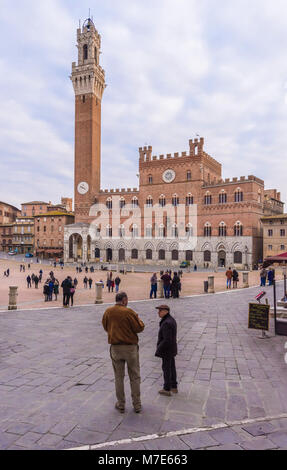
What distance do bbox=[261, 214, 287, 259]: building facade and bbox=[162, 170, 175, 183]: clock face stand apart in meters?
16.0

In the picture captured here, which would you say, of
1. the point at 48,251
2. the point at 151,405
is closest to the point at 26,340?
the point at 151,405

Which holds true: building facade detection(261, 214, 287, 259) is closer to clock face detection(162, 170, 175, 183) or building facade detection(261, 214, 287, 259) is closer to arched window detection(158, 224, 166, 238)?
arched window detection(158, 224, 166, 238)

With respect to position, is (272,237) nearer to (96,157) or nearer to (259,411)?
(96,157)

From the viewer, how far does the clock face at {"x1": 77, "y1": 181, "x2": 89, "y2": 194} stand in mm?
Answer: 55094

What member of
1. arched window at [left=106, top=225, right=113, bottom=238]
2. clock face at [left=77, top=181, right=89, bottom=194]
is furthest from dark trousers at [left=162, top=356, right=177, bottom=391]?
clock face at [left=77, top=181, right=89, bottom=194]

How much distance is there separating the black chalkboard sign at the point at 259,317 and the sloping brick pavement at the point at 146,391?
323mm

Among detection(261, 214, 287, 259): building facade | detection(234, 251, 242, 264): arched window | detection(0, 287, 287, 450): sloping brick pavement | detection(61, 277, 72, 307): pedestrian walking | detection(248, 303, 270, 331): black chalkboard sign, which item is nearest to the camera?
detection(0, 287, 287, 450): sloping brick pavement

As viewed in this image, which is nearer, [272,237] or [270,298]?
[270,298]

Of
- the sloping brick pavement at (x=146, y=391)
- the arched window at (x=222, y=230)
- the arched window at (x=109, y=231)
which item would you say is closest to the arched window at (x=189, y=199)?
the arched window at (x=222, y=230)

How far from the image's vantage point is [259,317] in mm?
7984

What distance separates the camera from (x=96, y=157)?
55812mm

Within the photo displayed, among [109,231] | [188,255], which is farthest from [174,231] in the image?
[109,231]

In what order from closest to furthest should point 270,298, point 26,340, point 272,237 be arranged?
1. point 26,340
2. point 270,298
3. point 272,237
